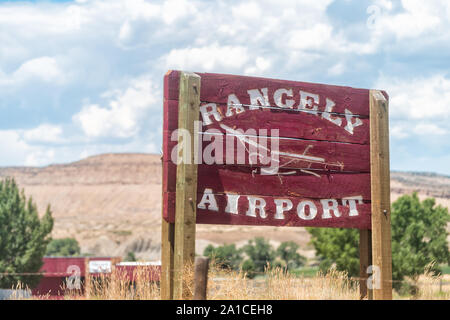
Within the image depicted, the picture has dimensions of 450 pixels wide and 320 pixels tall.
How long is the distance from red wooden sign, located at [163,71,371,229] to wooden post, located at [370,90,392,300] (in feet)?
0.33

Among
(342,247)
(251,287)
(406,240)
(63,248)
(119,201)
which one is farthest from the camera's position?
(119,201)

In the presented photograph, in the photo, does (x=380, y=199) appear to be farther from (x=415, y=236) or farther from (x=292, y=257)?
(x=292, y=257)

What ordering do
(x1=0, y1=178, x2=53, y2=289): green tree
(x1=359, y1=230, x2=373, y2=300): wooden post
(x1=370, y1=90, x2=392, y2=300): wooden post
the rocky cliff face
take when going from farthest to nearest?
Result: the rocky cliff face
(x1=0, y1=178, x2=53, y2=289): green tree
(x1=359, y1=230, x2=373, y2=300): wooden post
(x1=370, y1=90, x2=392, y2=300): wooden post

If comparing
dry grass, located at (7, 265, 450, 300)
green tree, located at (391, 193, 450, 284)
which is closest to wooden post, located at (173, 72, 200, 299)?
dry grass, located at (7, 265, 450, 300)

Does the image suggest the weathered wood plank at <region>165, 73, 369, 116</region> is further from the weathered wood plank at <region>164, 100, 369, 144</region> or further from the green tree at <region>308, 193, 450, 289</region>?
the green tree at <region>308, 193, 450, 289</region>

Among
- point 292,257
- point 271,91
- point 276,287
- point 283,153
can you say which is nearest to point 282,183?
point 283,153

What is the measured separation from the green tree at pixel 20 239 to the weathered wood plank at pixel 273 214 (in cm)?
3596

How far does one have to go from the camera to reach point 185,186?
6.39 metres

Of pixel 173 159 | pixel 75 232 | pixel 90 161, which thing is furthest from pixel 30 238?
pixel 90 161

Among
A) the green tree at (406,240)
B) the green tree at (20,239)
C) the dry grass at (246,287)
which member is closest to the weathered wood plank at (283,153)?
the dry grass at (246,287)

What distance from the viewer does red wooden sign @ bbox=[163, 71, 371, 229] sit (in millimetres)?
6719

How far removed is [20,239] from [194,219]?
37.1 m

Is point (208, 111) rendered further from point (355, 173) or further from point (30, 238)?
point (30, 238)

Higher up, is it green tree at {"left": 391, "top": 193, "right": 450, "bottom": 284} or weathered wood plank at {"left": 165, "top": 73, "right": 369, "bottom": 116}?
weathered wood plank at {"left": 165, "top": 73, "right": 369, "bottom": 116}
